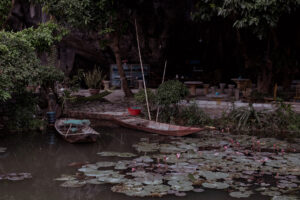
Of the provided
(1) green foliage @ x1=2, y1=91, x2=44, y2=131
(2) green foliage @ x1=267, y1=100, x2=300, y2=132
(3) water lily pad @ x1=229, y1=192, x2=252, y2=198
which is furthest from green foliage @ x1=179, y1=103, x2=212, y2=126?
(3) water lily pad @ x1=229, y1=192, x2=252, y2=198

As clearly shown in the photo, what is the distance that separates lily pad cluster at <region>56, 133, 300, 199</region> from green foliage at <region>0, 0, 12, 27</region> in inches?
285

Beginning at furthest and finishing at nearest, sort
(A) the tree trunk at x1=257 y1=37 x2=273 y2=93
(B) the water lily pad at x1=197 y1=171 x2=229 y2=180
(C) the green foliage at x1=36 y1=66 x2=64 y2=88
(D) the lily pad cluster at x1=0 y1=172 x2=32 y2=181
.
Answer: (A) the tree trunk at x1=257 y1=37 x2=273 y2=93 < (C) the green foliage at x1=36 y1=66 x2=64 y2=88 < (D) the lily pad cluster at x1=0 y1=172 x2=32 y2=181 < (B) the water lily pad at x1=197 y1=171 x2=229 y2=180

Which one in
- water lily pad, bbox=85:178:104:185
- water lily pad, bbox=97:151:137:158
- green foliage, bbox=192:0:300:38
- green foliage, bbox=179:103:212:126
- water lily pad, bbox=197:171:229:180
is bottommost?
water lily pad, bbox=85:178:104:185

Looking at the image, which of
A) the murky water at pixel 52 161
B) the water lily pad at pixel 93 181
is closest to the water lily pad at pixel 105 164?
the murky water at pixel 52 161

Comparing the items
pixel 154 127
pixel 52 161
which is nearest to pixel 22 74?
pixel 52 161

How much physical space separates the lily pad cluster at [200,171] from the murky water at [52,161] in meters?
0.17

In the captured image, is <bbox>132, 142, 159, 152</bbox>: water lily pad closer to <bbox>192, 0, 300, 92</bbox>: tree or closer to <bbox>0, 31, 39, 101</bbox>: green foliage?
<bbox>0, 31, 39, 101</bbox>: green foliage

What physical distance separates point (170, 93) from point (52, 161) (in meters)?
4.06

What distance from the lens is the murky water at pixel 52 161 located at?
5.03 metres

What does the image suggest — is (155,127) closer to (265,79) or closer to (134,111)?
(134,111)

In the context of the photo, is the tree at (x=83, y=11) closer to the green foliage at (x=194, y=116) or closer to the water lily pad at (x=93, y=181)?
the green foliage at (x=194, y=116)

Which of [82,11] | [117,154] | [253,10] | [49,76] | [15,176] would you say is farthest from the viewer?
[82,11]

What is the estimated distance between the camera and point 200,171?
5871 mm

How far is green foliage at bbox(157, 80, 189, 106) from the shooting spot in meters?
9.71
